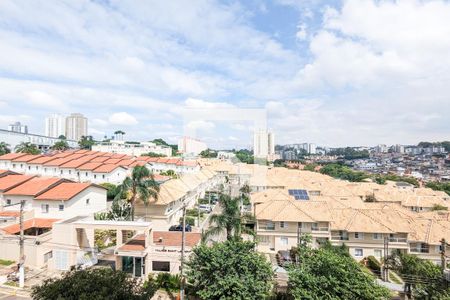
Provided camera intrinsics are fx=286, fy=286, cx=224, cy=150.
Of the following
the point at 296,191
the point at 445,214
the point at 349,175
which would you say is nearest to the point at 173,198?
the point at 296,191

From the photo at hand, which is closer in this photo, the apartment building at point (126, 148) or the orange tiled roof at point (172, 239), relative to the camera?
the orange tiled roof at point (172, 239)

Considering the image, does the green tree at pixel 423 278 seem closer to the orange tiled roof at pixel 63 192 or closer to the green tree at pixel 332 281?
the green tree at pixel 332 281

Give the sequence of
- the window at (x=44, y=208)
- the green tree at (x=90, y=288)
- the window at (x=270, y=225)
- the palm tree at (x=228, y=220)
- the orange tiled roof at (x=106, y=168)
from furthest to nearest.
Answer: the orange tiled roof at (x=106, y=168) < the window at (x=270, y=225) < the window at (x=44, y=208) < the palm tree at (x=228, y=220) < the green tree at (x=90, y=288)

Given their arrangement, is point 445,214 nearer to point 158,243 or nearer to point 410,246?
point 410,246

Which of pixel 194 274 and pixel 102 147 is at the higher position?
pixel 102 147

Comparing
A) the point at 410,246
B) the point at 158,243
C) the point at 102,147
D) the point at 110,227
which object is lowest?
the point at 410,246

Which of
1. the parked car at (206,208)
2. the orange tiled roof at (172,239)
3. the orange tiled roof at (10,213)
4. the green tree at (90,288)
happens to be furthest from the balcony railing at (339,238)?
the orange tiled roof at (10,213)

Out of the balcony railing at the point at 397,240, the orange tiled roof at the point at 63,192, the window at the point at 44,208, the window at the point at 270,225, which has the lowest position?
the balcony railing at the point at 397,240
